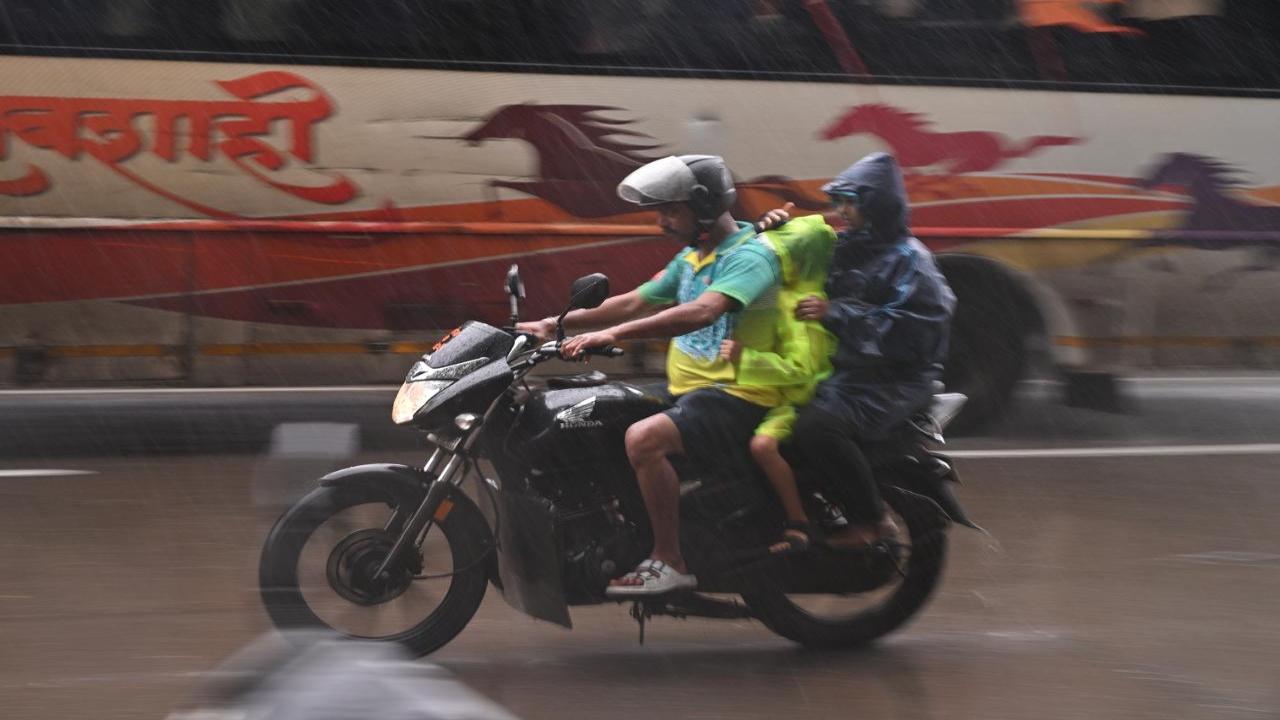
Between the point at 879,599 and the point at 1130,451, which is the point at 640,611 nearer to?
the point at 879,599

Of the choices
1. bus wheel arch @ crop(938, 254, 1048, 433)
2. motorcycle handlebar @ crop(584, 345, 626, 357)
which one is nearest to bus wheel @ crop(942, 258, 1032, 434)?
bus wheel arch @ crop(938, 254, 1048, 433)

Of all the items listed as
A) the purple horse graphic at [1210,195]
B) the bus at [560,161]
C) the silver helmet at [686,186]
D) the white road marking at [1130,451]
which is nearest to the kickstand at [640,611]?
the silver helmet at [686,186]

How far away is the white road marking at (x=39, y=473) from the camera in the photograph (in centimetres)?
779

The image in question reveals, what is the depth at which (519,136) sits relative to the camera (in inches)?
356

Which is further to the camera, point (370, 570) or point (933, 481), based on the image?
point (933, 481)

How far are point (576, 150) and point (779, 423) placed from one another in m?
4.44

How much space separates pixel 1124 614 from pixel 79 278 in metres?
5.64

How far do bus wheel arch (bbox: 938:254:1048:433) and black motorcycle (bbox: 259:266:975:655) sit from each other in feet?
14.6

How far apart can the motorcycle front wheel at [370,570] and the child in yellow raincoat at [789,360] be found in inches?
35.7

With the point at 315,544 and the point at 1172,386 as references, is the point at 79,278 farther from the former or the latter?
the point at 1172,386

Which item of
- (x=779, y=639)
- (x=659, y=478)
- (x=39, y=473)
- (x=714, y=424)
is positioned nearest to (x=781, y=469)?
(x=714, y=424)

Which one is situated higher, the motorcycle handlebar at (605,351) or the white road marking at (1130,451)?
the motorcycle handlebar at (605,351)

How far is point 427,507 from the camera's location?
480 centimetres

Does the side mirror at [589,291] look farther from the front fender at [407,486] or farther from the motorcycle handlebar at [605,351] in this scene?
the front fender at [407,486]
